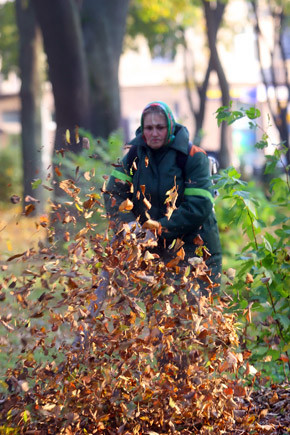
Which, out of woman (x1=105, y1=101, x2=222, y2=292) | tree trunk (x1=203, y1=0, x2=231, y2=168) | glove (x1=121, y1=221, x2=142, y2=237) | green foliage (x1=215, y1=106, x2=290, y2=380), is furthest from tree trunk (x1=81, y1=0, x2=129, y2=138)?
glove (x1=121, y1=221, x2=142, y2=237)

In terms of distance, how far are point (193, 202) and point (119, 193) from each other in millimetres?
495

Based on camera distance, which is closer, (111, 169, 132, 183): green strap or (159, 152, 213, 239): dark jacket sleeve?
(111, 169, 132, 183): green strap

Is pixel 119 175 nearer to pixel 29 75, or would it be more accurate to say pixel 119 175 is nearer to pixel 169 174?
pixel 169 174

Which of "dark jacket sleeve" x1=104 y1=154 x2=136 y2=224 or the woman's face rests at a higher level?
the woman's face

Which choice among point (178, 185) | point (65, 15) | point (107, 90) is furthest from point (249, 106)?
point (107, 90)

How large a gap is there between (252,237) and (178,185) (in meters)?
0.63

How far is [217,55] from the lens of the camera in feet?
72.4

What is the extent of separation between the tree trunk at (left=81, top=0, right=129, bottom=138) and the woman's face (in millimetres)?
8538

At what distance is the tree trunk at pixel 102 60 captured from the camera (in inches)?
550

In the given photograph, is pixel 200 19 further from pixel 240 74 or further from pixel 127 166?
pixel 240 74

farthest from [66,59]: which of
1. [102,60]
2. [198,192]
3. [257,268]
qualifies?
[257,268]

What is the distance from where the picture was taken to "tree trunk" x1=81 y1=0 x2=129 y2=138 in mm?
13961

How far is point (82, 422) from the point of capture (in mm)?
4125

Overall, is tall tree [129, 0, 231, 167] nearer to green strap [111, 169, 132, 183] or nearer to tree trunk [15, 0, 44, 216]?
tree trunk [15, 0, 44, 216]
